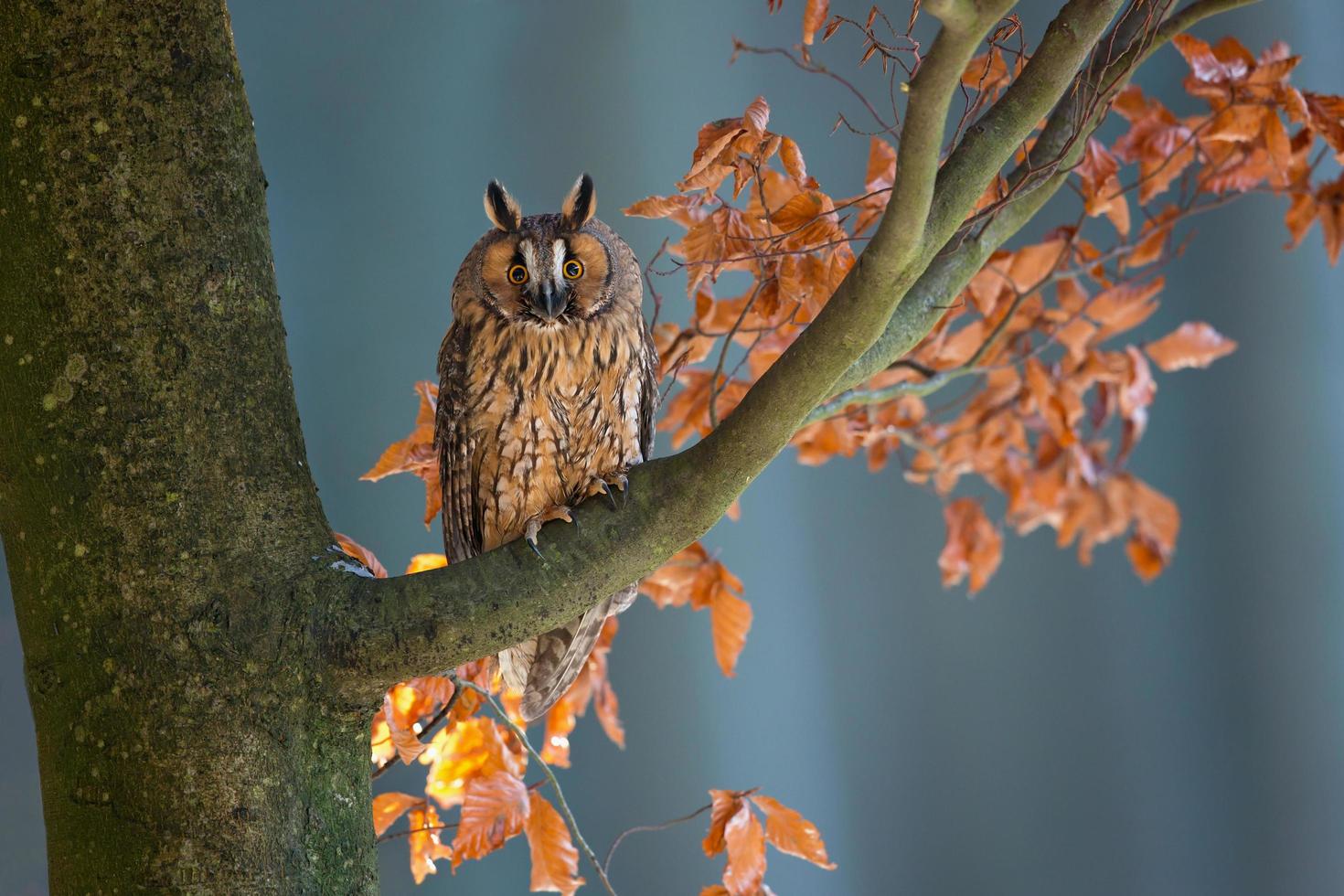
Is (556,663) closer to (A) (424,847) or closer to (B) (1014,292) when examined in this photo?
(A) (424,847)

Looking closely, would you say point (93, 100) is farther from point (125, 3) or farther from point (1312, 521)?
point (1312, 521)

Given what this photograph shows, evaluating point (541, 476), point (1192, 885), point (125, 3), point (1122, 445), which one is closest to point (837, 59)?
point (1122, 445)

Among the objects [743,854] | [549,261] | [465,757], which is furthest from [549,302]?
[743,854]

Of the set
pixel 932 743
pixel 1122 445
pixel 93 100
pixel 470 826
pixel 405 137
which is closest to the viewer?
pixel 93 100

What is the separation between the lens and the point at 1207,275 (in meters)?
2.62

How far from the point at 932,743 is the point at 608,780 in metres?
0.80

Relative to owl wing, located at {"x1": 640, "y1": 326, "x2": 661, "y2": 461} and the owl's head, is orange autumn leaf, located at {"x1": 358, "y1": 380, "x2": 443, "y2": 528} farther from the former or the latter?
owl wing, located at {"x1": 640, "y1": 326, "x2": 661, "y2": 461}

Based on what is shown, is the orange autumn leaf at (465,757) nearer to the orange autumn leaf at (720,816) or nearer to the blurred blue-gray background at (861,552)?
the orange autumn leaf at (720,816)

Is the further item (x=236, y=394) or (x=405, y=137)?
(x=405, y=137)

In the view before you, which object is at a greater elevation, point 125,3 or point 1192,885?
point 125,3

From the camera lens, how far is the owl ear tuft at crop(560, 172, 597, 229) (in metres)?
1.32

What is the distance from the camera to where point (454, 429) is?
1.33 meters

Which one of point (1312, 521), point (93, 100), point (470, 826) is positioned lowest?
point (470, 826)

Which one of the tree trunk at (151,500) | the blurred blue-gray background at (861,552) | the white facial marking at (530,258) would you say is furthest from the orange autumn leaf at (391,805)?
the blurred blue-gray background at (861,552)
